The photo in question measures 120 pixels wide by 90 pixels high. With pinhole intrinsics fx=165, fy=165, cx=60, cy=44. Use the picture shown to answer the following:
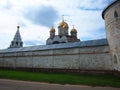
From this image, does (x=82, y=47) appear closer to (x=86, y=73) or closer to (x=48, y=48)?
(x=86, y=73)

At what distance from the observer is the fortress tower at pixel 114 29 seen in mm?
15547

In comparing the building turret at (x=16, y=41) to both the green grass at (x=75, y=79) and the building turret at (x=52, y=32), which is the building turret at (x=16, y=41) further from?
the green grass at (x=75, y=79)

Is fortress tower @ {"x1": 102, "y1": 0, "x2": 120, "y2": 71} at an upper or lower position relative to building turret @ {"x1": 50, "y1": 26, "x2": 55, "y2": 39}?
lower

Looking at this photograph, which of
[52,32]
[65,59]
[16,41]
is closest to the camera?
[65,59]

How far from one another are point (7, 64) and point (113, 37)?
58.2ft

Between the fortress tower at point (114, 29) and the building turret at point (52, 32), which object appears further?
the building turret at point (52, 32)

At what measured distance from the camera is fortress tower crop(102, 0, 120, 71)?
51.0 feet

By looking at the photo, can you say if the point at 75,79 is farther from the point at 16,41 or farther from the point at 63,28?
the point at 16,41

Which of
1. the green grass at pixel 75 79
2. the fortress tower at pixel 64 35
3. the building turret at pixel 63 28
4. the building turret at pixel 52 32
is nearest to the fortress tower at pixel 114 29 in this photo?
the green grass at pixel 75 79

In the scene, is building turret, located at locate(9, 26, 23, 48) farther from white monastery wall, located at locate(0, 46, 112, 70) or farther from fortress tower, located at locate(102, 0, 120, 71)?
fortress tower, located at locate(102, 0, 120, 71)

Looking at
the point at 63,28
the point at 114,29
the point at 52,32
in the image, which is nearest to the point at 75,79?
the point at 114,29

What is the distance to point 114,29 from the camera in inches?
629

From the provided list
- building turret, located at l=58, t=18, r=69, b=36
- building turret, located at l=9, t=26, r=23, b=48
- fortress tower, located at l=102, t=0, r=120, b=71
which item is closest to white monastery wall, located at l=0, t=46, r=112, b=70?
fortress tower, located at l=102, t=0, r=120, b=71

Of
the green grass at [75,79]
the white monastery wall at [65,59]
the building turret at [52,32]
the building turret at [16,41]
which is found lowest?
the green grass at [75,79]
